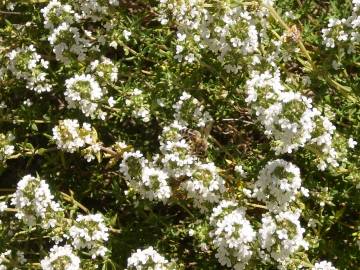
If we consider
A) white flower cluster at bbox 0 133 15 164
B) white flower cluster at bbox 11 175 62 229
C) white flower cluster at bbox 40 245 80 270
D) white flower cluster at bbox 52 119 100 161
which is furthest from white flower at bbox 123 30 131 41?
white flower cluster at bbox 40 245 80 270

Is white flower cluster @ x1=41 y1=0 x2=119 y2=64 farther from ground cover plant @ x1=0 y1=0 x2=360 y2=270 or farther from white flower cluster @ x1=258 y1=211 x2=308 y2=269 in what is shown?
white flower cluster @ x1=258 y1=211 x2=308 y2=269

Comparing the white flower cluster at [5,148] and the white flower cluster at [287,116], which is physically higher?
the white flower cluster at [5,148]

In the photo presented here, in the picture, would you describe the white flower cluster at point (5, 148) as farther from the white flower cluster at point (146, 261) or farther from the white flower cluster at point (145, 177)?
the white flower cluster at point (146, 261)

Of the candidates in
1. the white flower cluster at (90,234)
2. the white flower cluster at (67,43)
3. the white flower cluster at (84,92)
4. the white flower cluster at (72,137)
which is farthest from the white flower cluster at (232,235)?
the white flower cluster at (67,43)

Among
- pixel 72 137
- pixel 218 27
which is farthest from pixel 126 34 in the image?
pixel 72 137

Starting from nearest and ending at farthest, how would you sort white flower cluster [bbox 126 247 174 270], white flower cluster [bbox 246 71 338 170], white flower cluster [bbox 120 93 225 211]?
white flower cluster [bbox 246 71 338 170] < white flower cluster [bbox 126 247 174 270] < white flower cluster [bbox 120 93 225 211]

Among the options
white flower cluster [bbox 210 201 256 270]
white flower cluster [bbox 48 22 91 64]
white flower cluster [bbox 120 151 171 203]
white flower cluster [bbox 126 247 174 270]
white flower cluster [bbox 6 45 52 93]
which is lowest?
white flower cluster [bbox 126 247 174 270]
